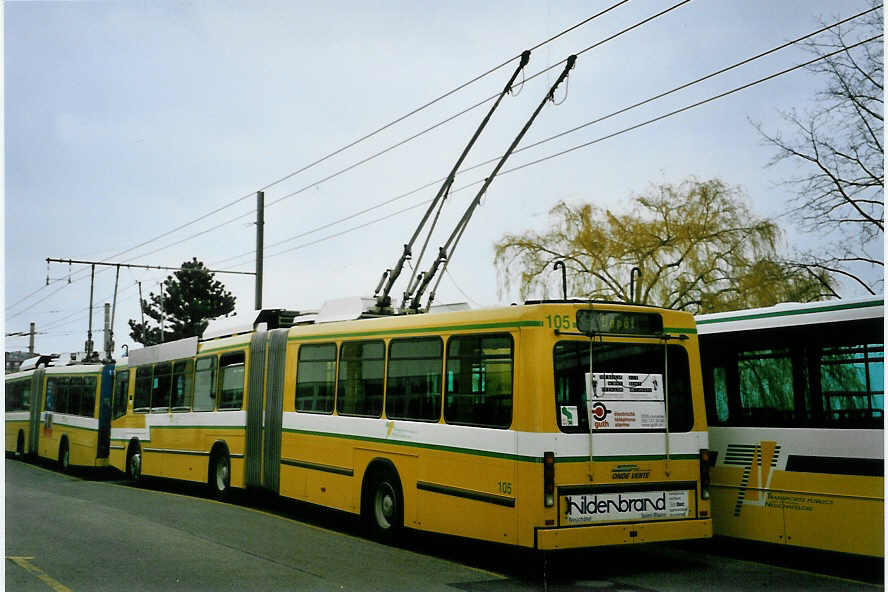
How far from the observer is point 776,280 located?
2628 centimetres

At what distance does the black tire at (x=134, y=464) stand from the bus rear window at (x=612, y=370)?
14.1m

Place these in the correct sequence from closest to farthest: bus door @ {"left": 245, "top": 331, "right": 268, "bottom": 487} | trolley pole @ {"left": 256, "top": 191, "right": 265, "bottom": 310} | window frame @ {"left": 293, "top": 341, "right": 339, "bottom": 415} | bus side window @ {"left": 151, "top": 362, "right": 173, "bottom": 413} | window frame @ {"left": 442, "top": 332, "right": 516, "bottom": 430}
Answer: window frame @ {"left": 442, "top": 332, "right": 516, "bottom": 430}, window frame @ {"left": 293, "top": 341, "right": 339, "bottom": 415}, bus door @ {"left": 245, "top": 331, "right": 268, "bottom": 487}, bus side window @ {"left": 151, "top": 362, "right": 173, "bottom": 413}, trolley pole @ {"left": 256, "top": 191, "right": 265, "bottom": 310}

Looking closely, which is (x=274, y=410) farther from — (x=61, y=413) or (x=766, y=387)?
(x=61, y=413)

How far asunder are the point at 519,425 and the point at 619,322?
1516mm

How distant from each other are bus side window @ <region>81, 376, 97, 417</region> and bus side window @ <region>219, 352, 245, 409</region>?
333 inches

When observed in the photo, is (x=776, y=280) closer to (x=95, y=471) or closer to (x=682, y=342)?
(x=682, y=342)

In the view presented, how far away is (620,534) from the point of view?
923cm

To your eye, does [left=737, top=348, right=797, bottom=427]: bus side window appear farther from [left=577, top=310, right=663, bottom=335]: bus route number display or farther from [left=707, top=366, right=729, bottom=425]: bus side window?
[left=577, top=310, right=663, bottom=335]: bus route number display

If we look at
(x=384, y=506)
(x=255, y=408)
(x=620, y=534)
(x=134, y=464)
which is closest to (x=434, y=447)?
(x=384, y=506)

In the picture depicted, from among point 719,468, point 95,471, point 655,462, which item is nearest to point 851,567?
point 719,468

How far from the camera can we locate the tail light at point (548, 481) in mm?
8977

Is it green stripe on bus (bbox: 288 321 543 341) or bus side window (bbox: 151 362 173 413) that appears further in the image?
bus side window (bbox: 151 362 173 413)

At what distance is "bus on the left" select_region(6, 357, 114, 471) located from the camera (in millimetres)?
23688

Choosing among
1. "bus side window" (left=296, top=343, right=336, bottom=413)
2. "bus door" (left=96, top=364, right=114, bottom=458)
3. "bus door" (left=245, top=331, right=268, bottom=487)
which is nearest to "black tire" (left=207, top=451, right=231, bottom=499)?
"bus door" (left=245, top=331, right=268, bottom=487)
